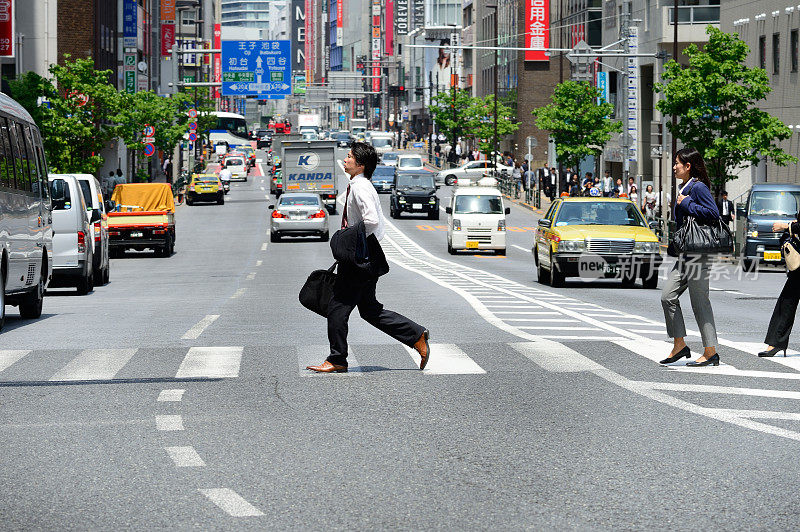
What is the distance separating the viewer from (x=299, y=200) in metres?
50.5

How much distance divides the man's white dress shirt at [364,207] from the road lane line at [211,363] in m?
1.68

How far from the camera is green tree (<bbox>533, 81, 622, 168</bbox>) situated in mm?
71812

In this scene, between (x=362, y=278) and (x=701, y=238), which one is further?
(x=701, y=238)

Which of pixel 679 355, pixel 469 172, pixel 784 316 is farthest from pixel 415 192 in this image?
pixel 679 355

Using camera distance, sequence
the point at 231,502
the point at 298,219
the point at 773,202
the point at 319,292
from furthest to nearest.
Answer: the point at 298,219
the point at 773,202
the point at 319,292
the point at 231,502

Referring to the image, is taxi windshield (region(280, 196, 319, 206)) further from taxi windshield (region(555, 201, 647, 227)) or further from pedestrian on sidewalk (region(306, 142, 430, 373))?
pedestrian on sidewalk (region(306, 142, 430, 373))

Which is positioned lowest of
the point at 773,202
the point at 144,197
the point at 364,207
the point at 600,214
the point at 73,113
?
the point at 600,214

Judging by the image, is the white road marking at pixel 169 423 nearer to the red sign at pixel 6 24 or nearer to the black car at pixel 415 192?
the red sign at pixel 6 24

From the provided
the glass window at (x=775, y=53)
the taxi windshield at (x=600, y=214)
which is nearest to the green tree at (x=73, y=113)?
the glass window at (x=775, y=53)

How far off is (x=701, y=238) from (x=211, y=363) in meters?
4.43

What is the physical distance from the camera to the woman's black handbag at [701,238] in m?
11.5

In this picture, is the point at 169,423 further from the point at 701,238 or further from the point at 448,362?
the point at 701,238

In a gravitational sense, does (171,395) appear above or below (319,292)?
below

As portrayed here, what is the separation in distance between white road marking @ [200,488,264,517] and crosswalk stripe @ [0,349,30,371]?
5.70 m
